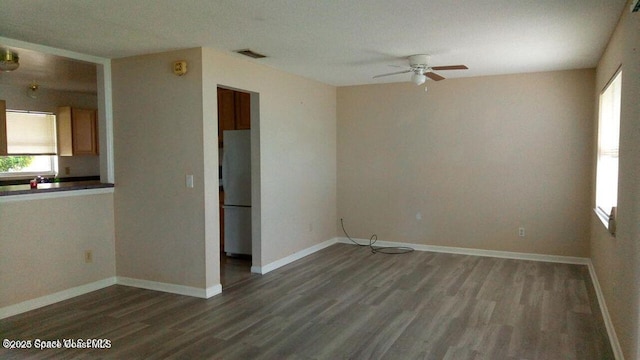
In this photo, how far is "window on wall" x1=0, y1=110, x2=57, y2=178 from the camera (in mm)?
6730

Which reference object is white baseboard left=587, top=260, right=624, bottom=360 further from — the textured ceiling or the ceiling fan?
the ceiling fan

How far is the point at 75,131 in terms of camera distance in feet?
23.5

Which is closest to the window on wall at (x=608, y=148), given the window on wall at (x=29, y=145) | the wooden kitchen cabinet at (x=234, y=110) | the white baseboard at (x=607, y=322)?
the white baseboard at (x=607, y=322)

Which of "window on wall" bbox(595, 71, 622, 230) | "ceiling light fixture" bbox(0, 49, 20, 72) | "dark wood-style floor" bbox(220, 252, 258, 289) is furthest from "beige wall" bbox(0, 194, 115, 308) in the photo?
"window on wall" bbox(595, 71, 622, 230)

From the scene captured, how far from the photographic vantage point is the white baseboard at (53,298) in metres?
3.72

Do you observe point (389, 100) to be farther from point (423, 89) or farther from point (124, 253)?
point (124, 253)

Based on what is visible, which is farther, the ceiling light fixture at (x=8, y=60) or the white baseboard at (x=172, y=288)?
the white baseboard at (x=172, y=288)

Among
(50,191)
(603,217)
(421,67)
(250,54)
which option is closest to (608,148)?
(603,217)

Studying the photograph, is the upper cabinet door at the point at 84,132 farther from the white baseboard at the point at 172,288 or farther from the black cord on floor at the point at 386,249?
the black cord on floor at the point at 386,249

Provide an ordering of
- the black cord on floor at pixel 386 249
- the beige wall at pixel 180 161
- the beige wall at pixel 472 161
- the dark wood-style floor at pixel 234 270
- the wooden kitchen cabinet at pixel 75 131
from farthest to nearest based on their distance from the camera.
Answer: the wooden kitchen cabinet at pixel 75 131, the black cord on floor at pixel 386 249, the beige wall at pixel 472 161, the dark wood-style floor at pixel 234 270, the beige wall at pixel 180 161

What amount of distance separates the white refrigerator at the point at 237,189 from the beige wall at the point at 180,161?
50cm

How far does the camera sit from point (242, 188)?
18.4 feet

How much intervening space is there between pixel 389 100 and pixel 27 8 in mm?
4464

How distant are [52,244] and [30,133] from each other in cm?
380
